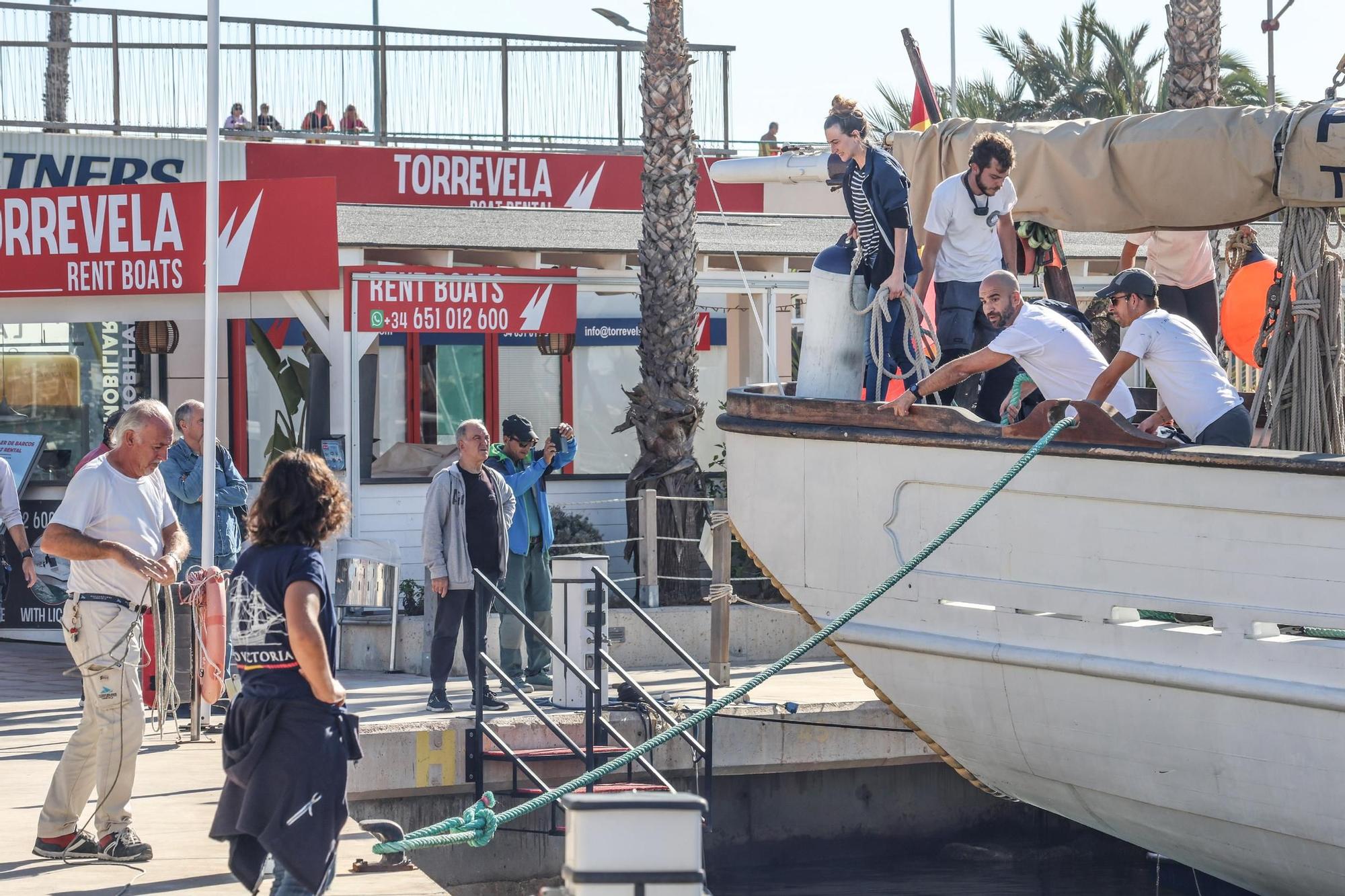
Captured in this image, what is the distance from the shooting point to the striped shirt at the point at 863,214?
26.5 feet

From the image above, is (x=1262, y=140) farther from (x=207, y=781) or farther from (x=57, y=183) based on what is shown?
(x=57, y=183)

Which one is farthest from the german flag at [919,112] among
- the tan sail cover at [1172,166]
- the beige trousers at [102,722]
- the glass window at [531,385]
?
the beige trousers at [102,722]

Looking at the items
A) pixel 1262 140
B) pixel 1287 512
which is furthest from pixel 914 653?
pixel 1262 140

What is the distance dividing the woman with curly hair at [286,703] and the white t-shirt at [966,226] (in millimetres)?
4266

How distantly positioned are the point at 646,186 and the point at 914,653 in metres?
7.12

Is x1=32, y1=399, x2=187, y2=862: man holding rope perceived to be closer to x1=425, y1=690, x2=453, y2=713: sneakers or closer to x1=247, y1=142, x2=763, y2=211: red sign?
x1=425, y1=690, x2=453, y2=713: sneakers

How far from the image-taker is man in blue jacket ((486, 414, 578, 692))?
10070 millimetres

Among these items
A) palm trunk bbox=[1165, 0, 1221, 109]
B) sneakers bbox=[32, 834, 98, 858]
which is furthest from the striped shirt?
palm trunk bbox=[1165, 0, 1221, 109]

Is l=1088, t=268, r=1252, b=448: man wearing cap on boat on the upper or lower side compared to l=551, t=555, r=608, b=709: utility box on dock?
upper

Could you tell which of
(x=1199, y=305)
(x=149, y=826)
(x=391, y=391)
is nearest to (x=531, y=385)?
(x=391, y=391)

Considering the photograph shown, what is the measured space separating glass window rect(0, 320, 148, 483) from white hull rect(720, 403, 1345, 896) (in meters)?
8.17

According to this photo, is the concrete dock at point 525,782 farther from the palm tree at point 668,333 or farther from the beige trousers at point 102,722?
the palm tree at point 668,333

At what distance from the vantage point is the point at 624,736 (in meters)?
9.22

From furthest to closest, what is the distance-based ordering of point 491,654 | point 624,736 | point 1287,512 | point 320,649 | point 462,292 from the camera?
point 462,292 < point 491,654 < point 624,736 < point 1287,512 < point 320,649
